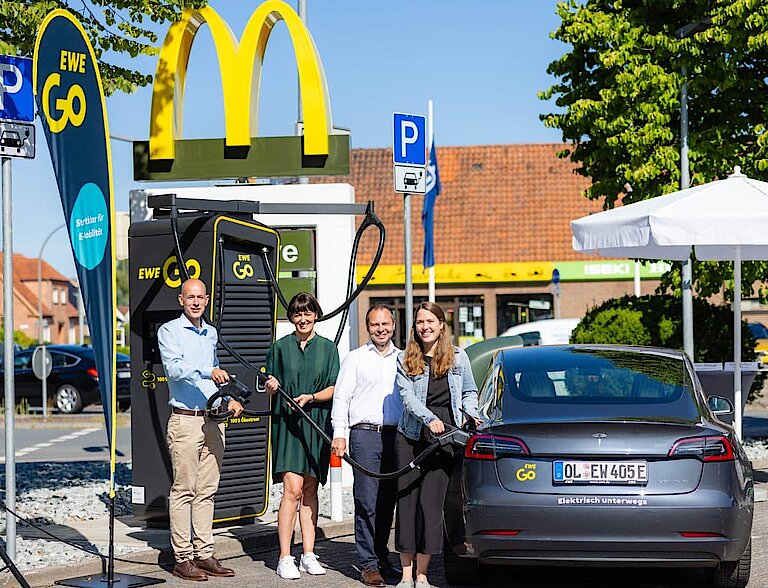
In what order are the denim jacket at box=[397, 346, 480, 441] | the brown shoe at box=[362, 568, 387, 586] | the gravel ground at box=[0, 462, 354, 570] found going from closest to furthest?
the denim jacket at box=[397, 346, 480, 441] → the brown shoe at box=[362, 568, 387, 586] → the gravel ground at box=[0, 462, 354, 570]

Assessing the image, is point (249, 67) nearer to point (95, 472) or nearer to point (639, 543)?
point (95, 472)

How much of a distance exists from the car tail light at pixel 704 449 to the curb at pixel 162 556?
3622 mm

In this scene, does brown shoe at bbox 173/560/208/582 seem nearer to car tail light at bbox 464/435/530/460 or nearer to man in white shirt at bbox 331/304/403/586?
man in white shirt at bbox 331/304/403/586

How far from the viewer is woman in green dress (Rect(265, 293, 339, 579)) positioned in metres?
8.62

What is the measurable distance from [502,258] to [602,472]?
37509 millimetres

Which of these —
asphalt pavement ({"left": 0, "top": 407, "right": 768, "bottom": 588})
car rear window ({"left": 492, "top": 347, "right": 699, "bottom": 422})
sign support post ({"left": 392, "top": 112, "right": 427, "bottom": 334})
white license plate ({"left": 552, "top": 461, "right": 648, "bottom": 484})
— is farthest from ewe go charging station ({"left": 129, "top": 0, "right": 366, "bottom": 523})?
white license plate ({"left": 552, "top": 461, "right": 648, "bottom": 484})

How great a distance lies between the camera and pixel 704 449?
23.5ft

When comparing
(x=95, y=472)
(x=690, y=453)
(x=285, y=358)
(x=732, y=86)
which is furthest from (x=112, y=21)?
(x=732, y=86)

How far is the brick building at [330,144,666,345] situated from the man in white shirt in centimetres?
3440

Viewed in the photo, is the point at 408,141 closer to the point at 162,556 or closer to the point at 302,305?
the point at 302,305

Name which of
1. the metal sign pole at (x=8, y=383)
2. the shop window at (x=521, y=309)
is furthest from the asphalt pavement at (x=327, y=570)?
the shop window at (x=521, y=309)

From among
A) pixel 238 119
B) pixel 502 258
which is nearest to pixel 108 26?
pixel 238 119

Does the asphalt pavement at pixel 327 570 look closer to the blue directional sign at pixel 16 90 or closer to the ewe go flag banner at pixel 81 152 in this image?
the ewe go flag banner at pixel 81 152

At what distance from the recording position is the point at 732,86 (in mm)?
17844
